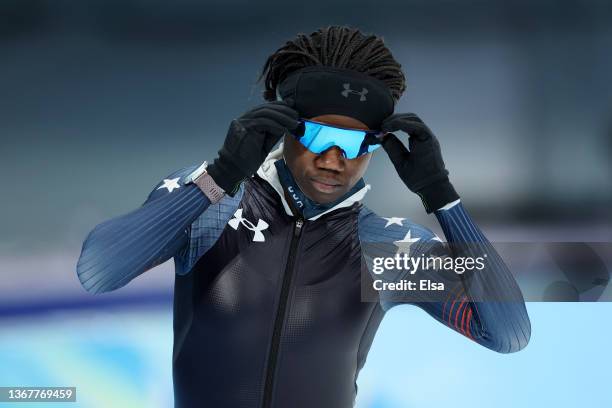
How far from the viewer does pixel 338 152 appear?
1005 millimetres

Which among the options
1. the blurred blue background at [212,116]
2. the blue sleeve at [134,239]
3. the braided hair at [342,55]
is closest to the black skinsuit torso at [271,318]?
the blue sleeve at [134,239]

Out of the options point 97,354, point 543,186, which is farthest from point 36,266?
point 543,186

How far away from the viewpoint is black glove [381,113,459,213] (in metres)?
0.98

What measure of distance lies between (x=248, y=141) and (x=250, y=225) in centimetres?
19

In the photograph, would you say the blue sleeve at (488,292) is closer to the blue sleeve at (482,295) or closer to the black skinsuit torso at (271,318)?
the blue sleeve at (482,295)

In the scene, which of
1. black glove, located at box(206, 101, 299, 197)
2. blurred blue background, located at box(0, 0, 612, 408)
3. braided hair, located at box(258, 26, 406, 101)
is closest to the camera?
black glove, located at box(206, 101, 299, 197)

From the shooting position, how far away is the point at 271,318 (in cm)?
104

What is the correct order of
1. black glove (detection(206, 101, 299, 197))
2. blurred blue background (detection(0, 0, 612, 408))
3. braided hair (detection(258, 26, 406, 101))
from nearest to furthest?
1. black glove (detection(206, 101, 299, 197))
2. braided hair (detection(258, 26, 406, 101))
3. blurred blue background (detection(0, 0, 612, 408))

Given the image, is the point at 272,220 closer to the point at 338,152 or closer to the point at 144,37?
the point at 338,152

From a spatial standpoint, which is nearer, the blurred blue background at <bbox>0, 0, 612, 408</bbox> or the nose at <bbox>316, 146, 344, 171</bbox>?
the nose at <bbox>316, 146, 344, 171</bbox>

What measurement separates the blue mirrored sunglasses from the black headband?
18 mm

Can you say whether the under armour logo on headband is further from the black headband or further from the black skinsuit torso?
the black skinsuit torso

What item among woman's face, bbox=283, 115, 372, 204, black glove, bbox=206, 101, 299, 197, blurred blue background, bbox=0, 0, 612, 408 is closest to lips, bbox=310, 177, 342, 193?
woman's face, bbox=283, 115, 372, 204

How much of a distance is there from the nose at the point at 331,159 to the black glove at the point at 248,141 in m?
0.08
